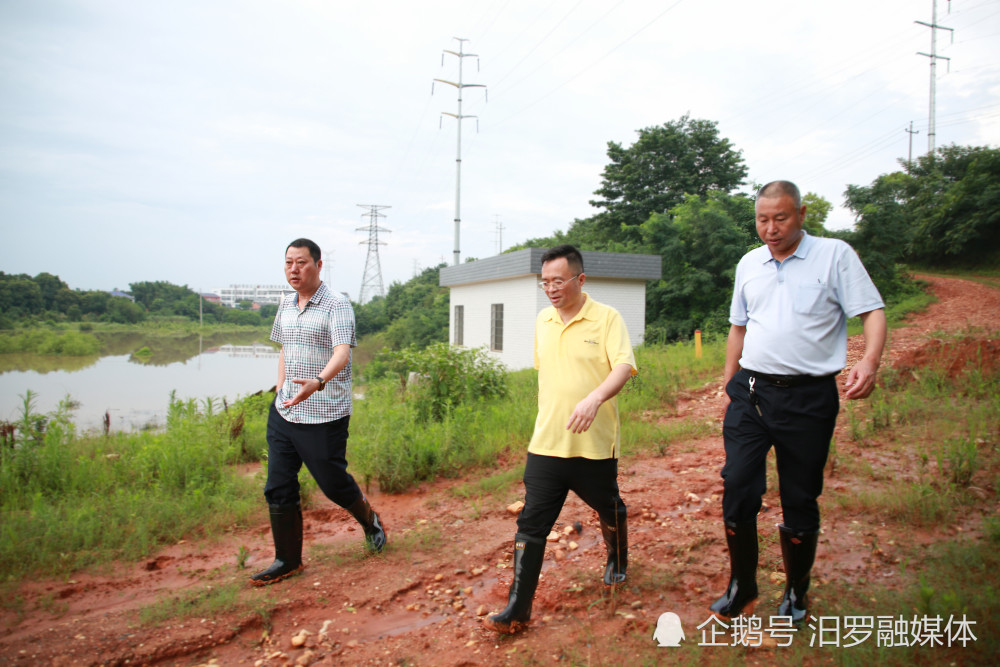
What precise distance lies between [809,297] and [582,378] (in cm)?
100

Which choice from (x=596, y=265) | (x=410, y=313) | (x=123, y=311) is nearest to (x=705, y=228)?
(x=596, y=265)

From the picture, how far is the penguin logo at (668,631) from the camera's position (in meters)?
2.48

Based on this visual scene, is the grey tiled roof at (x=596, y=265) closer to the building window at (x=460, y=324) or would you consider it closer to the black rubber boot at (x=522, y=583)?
the building window at (x=460, y=324)

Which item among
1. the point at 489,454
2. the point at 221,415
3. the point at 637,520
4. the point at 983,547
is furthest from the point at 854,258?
the point at 221,415

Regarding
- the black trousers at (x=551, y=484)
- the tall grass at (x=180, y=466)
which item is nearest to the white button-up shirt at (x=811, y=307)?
the black trousers at (x=551, y=484)

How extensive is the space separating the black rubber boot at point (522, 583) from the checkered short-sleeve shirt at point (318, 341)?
1394 mm

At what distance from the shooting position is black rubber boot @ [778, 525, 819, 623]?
8.21 feet

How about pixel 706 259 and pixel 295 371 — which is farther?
pixel 706 259

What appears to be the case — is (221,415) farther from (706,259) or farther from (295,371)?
(706,259)

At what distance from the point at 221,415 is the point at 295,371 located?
15.5ft

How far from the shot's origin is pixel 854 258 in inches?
94.3

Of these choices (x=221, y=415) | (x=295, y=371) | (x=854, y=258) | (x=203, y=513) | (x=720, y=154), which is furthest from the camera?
(x=720, y=154)

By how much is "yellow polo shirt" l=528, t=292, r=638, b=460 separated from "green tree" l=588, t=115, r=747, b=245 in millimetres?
25468

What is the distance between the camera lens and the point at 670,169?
2786 cm
